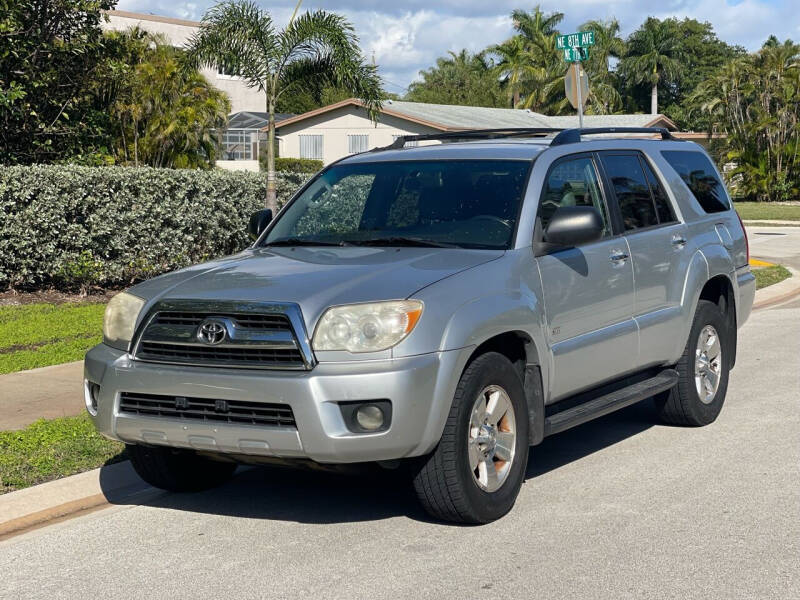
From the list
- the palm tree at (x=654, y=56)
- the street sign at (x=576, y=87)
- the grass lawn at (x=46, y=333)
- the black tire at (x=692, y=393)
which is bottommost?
the grass lawn at (x=46, y=333)

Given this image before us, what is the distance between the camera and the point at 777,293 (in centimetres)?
1567

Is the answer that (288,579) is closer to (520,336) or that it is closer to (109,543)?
(109,543)

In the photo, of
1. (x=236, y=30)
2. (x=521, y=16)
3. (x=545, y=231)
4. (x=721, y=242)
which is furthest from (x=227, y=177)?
(x=521, y=16)

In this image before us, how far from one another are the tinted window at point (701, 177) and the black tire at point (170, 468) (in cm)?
378

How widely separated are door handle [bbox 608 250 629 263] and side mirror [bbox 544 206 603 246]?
67 centimetres

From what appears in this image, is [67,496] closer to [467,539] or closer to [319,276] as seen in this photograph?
[319,276]

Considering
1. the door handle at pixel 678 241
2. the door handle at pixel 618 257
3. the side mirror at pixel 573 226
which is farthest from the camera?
the door handle at pixel 678 241

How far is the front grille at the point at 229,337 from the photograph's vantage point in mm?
5305

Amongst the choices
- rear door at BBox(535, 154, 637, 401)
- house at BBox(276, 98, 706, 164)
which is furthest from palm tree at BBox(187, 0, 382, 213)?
house at BBox(276, 98, 706, 164)

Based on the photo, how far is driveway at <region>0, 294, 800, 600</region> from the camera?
16.2ft

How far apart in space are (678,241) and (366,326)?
3128 millimetres

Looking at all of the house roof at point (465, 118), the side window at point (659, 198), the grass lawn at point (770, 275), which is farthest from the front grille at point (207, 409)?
the house roof at point (465, 118)

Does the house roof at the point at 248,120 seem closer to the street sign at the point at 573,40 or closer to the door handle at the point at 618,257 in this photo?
the street sign at the point at 573,40

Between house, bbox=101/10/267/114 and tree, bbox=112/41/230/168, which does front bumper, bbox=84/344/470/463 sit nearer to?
tree, bbox=112/41/230/168
